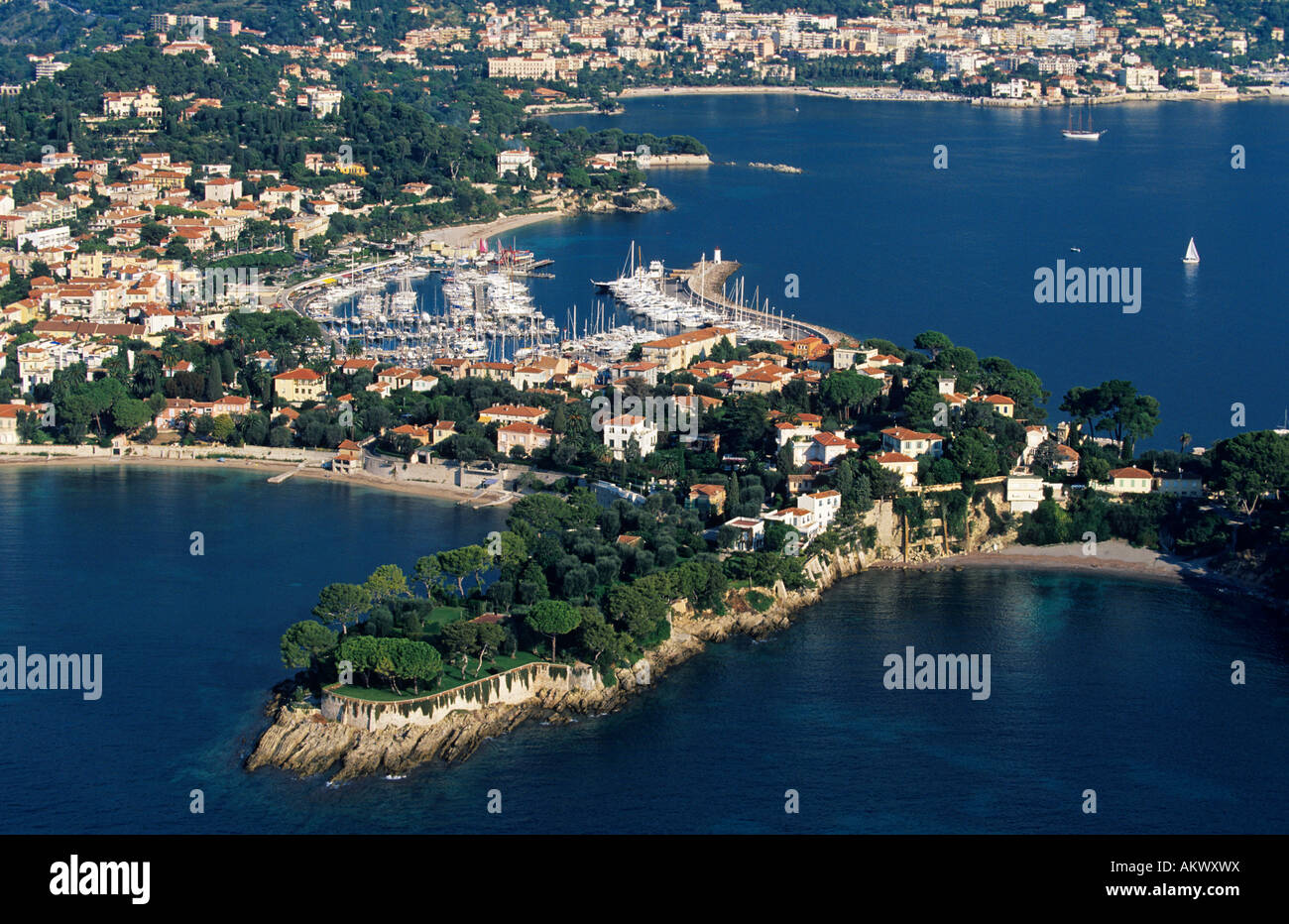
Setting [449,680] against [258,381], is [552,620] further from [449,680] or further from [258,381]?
[258,381]

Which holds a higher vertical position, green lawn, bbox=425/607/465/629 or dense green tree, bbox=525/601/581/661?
dense green tree, bbox=525/601/581/661

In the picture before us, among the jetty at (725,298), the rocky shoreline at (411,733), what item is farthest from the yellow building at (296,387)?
the rocky shoreline at (411,733)

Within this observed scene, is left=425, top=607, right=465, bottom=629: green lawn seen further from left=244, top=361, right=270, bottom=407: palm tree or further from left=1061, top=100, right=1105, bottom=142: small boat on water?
left=1061, top=100, right=1105, bottom=142: small boat on water

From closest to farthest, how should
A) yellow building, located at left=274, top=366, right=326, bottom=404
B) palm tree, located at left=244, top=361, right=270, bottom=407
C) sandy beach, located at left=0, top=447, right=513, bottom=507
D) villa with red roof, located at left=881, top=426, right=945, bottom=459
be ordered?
villa with red roof, located at left=881, top=426, right=945, bottom=459 < sandy beach, located at left=0, top=447, right=513, bottom=507 < palm tree, located at left=244, top=361, right=270, bottom=407 < yellow building, located at left=274, top=366, right=326, bottom=404

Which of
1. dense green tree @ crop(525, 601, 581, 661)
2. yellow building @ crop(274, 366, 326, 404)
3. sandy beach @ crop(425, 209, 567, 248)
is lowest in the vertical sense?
dense green tree @ crop(525, 601, 581, 661)

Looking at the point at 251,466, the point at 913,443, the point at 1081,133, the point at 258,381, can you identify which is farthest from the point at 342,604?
the point at 1081,133

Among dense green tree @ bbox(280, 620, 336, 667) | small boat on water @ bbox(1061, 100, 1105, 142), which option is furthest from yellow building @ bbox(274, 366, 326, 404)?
small boat on water @ bbox(1061, 100, 1105, 142)
